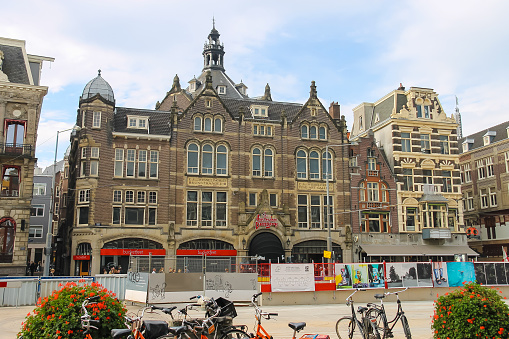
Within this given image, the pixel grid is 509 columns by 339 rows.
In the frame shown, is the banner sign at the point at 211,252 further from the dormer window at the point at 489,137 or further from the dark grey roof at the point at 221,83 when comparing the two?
the dormer window at the point at 489,137

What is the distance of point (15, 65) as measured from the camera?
128 feet

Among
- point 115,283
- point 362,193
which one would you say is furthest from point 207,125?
point 115,283

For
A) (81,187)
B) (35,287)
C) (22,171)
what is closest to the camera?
(35,287)

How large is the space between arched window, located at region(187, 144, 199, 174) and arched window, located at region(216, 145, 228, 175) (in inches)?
74.5

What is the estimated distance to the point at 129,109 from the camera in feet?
145

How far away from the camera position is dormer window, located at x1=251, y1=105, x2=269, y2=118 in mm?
46888

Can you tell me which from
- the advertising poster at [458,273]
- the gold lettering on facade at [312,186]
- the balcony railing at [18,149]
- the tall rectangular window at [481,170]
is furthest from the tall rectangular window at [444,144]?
the balcony railing at [18,149]

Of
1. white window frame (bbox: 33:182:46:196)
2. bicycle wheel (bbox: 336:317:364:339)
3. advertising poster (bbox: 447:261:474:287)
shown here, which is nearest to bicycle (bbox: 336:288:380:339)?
bicycle wheel (bbox: 336:317:364:339)

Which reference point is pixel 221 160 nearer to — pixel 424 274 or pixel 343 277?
pixel 343 277

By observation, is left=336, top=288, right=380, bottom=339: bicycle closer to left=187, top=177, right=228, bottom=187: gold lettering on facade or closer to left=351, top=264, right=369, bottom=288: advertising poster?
left=351, top=264, right=369, bottom=288: advertising poster

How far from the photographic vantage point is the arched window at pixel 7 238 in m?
35.8

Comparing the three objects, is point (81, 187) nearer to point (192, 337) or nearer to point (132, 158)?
point (132, 158)

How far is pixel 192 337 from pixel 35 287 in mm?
17249

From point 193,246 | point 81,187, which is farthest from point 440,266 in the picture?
point 81,187
